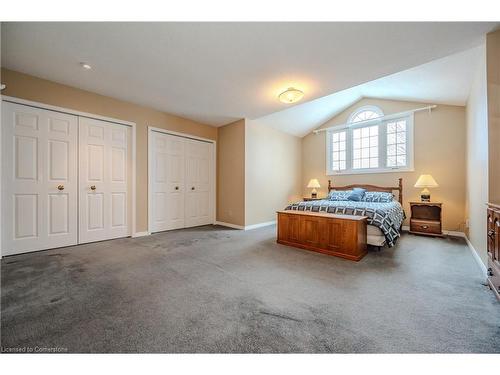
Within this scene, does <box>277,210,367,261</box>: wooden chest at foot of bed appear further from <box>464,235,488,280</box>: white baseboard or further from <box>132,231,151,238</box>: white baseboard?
<box>132,231,151,238</box>: white baseboard

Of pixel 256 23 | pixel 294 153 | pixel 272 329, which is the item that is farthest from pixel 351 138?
pixel 272 329

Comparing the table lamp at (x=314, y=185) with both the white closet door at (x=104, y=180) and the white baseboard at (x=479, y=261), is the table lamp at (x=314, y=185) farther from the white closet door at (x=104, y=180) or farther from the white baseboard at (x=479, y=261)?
the white closet door at (x=104, y=180)

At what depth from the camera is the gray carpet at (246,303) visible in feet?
4.13

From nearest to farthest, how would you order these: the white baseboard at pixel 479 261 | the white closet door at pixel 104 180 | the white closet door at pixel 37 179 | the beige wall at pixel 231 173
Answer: the white baseboard at pixel 479 261 < the white closet door at pixel 37 179 < the white closet door at pixel 104 180 < the beige wall at pixel 231 173

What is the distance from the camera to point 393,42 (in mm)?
2152

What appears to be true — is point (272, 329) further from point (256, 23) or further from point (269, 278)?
point (256, 23)

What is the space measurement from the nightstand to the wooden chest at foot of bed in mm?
2060

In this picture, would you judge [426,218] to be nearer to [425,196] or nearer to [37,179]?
[425,196]

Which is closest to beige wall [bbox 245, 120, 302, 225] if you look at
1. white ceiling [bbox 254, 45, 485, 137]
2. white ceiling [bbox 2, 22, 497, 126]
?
white ceiling [bbox 254, 45, 485, 137]

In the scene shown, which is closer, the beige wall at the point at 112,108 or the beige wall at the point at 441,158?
the beige wall at the point at 112,108

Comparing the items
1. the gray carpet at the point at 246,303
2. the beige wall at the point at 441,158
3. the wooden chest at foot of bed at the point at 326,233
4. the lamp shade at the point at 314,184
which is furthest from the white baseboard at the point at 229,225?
the beige wall at the point at 441,158

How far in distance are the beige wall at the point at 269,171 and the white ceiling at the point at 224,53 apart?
5.25 feet

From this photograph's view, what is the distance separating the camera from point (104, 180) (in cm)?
356
